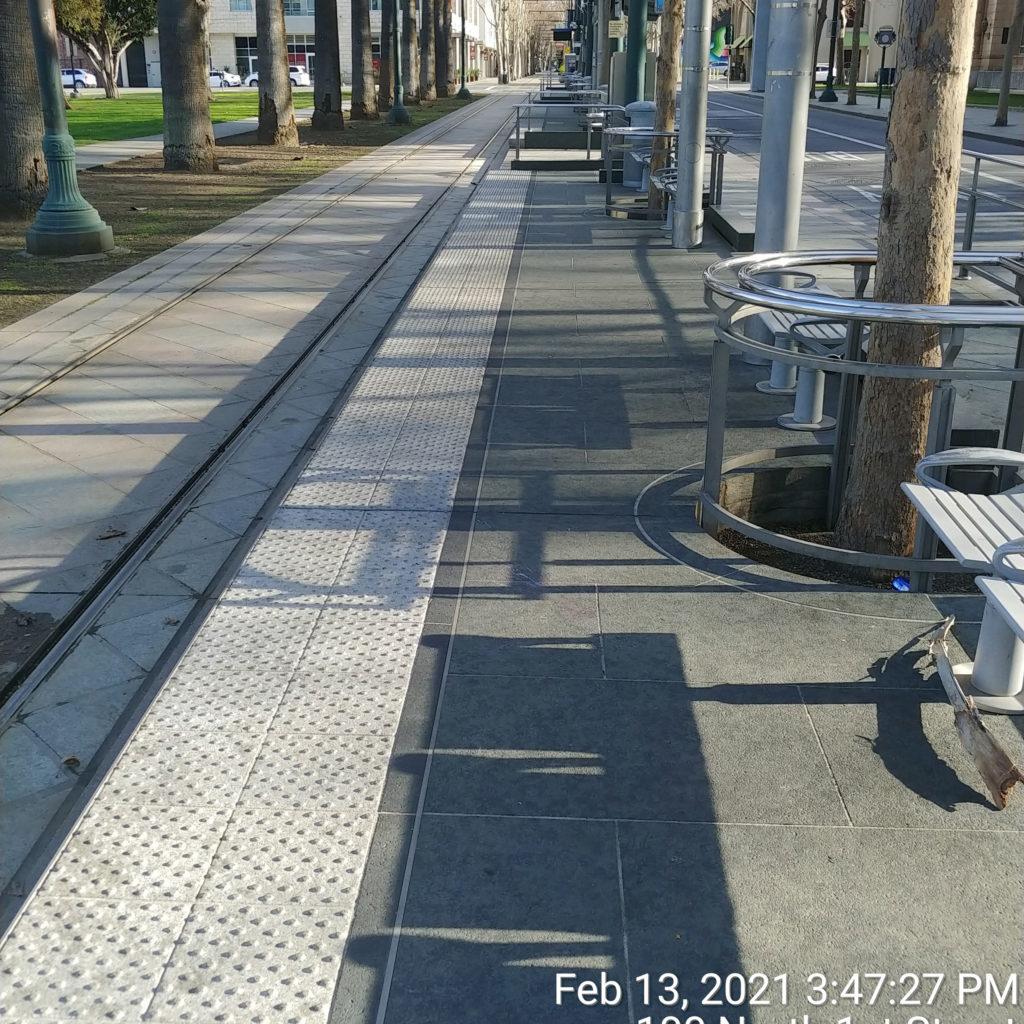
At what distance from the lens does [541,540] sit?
5.05m

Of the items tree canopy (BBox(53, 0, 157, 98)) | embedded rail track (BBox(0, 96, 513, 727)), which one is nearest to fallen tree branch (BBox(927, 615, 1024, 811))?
embedded rail track (BBox(0, 96, 513, 727))

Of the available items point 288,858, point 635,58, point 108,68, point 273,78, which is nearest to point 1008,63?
point 635,58

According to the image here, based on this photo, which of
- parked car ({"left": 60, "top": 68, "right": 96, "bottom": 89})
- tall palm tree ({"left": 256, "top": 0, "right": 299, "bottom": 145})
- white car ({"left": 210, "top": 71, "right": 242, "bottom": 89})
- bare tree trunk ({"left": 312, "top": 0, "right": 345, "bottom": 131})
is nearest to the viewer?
tall palm tree ({"left": 256, "top": 0, "right": 299, "bottom": 145})

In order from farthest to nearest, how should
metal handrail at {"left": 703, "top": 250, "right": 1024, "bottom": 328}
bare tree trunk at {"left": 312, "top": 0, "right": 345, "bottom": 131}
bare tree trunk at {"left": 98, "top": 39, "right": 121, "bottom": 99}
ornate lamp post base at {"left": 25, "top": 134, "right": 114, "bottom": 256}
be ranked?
bare tree trunk at {"left": 98, "top": 39, "right": 121, "bottom": 99} → bare tree trunk at {"left": 312, "top": 0, "right": 345, "bottom": 131} → ornate lamp post base at {"left": 25, "top": 134, "right": 114, "bottom": 256} → metal handrail at {"left": 703, "top": 250, "right": 1024, "bottom": 328}

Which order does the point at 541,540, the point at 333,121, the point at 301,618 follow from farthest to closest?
the point at 333,121 → the point at 541,540 → the point at 301,618

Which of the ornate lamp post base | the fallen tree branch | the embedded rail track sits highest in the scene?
Result: the ornate lamp post base

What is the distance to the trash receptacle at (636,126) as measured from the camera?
18.0 meters

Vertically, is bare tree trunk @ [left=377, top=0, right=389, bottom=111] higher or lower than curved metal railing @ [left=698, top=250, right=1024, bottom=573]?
higher

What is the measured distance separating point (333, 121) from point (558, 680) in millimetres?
29228

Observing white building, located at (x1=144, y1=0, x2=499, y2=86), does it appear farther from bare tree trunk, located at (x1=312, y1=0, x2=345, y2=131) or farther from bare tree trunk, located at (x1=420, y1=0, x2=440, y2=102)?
bare tree trunk, located at (x1=312, y1=0, x2=345, y2=131)

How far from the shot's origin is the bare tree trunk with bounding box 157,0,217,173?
62.6 feet

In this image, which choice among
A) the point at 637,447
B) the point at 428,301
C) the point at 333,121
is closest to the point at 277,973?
the point at 637,447

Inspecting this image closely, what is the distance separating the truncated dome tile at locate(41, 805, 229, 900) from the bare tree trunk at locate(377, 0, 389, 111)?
115 ft

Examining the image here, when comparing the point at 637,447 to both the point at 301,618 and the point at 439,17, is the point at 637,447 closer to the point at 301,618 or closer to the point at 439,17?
the point at 301,618
